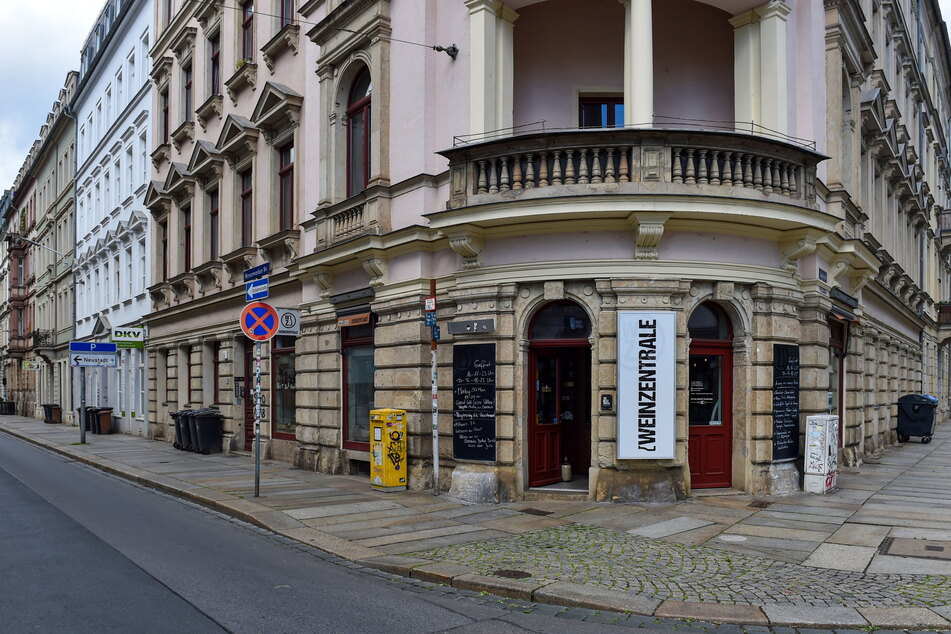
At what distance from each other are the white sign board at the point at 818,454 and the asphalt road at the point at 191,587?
7409 millimetres

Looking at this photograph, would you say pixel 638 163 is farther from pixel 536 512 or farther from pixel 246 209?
pixel 246 209

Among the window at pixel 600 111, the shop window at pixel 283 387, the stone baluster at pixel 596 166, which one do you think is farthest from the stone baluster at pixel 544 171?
the shop window at pixel 283 387

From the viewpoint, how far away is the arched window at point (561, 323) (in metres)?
12.3

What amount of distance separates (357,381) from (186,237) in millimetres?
13046

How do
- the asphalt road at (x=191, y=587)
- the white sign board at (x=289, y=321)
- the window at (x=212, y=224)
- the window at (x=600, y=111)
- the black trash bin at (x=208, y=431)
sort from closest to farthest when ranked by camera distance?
the asphalt road at (x=191, y=587) < the window at (x=600, y=111) < the white sign board at (x=289, y=321) < the black trash bin at (x=208, y=431) < the window at (x=212, y=224)

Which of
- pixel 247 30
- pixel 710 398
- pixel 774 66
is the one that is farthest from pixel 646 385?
pixel 247 30

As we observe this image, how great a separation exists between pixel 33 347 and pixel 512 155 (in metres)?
48.2

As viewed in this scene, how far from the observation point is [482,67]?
503 inches

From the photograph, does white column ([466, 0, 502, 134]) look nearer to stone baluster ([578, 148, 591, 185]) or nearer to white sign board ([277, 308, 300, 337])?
stone baluster ([578, 148, 591, 185])

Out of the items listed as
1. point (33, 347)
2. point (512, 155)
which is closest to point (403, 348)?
point (512, 155)

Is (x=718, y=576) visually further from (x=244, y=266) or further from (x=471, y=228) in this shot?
(x=244, y=266)

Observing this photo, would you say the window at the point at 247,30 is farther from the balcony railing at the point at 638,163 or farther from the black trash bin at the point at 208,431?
the balcony railing at the point at 638,163

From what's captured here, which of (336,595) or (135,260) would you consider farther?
(135,260)

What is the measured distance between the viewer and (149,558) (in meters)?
8.59
